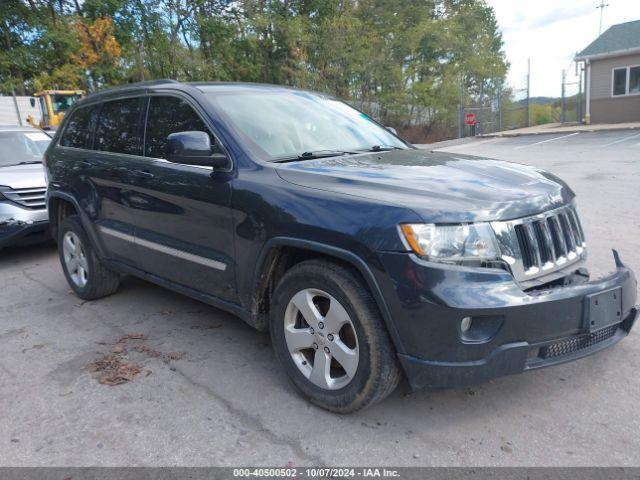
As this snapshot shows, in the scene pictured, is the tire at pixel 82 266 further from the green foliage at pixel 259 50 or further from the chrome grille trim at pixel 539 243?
the green foliage at pixel 259 50

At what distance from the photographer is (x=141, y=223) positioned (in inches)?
160

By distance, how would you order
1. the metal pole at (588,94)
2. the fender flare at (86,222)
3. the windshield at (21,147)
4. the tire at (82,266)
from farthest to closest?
1. the metal pole at (588,94)
2. the windshield at (21,147)
3. the tire at (82,266)
4. the fender flare at (86,222)

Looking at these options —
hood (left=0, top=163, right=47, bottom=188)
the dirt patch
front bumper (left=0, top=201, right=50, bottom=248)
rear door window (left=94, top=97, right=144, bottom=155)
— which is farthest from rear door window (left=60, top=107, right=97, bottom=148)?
the dirt patch

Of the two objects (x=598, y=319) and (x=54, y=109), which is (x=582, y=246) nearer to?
(x=598, y=319)

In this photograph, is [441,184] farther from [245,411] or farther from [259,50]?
[259,50]

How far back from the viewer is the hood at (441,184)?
260 cm

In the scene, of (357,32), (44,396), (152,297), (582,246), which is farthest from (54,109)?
(582,246)

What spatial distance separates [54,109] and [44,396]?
70.8 feet

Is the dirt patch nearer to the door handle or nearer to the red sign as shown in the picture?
the door handle

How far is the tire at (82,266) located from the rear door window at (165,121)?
4.42 feet

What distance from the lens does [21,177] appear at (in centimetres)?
663

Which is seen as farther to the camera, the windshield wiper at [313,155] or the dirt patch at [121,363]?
the dirt patch at [121,363]

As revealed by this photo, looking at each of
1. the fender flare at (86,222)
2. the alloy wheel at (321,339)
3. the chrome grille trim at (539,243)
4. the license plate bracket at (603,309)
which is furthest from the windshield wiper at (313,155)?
the fender flare at (86,222)

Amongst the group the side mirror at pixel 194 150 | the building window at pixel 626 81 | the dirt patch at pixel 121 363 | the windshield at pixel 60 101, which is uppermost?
the windshield at pixel 60 101
